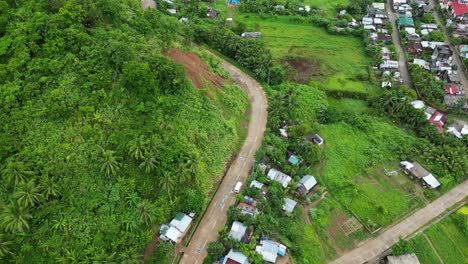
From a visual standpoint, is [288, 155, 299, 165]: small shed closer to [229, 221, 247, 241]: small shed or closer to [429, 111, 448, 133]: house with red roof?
[229, 221, 247, 241]: small shed

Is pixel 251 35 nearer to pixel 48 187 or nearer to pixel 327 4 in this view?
pixel 327 4

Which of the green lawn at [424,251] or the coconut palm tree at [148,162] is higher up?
the green lawn at [424,251]

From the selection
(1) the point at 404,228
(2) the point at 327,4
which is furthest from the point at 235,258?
(2) the point at 327,4

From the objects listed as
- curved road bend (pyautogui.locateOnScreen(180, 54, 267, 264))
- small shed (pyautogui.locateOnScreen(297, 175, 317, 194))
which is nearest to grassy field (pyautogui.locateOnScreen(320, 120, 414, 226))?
small shed (pyautogui.locateOnScreen(297, 175, 317, 194))

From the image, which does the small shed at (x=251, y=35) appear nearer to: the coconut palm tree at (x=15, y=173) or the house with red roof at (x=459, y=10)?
the house with red roof at (x=459, y=10)

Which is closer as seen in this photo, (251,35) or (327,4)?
(251,35)

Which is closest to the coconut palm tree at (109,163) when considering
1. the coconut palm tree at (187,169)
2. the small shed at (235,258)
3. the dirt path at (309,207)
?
the coconut palm tree at (187,169)

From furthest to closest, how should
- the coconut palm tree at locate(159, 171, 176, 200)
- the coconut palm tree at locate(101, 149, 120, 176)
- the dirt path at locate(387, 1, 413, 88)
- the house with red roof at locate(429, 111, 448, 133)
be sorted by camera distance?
the dirt path at locate(387, 1, 413, 88) < the house with red roof at locate(429, 111, 448, 133) < the coconut palm tree at locate(159, 171, 176, 200) < the coconut palm tree at locate(101, 149, 120, 176)
